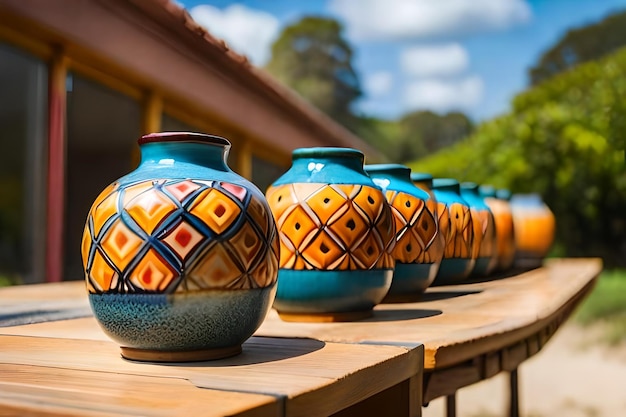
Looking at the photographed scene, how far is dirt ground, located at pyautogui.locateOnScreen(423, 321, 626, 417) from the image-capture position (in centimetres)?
618

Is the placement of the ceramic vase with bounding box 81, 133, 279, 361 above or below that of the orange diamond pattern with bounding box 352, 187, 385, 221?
below

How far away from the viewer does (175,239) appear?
0.82 meters

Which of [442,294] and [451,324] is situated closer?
[451,324]

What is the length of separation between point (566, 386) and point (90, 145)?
4776 mm

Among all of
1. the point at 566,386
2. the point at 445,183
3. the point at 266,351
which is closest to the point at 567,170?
the point at 566,386

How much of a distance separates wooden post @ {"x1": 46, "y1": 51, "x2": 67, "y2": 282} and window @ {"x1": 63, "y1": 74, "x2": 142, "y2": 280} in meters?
0.19

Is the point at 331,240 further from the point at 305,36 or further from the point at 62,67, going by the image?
the point at 305,36

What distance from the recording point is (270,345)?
0.98 metres

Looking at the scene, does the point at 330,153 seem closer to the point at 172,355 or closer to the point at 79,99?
the point at 172,355

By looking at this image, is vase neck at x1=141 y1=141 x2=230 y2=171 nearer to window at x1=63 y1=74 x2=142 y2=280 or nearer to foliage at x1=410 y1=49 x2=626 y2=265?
window at x1=63 y1=74 x2=142 y2=280

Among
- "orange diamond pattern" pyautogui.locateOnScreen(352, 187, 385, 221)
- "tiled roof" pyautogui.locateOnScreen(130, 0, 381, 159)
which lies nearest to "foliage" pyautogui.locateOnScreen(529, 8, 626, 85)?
"tiled roof" pyautogui.locateOnScreen(130, 0, 381, 159)

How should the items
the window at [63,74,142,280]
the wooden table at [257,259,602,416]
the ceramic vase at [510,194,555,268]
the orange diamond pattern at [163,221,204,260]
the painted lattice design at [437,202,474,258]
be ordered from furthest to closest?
1. the window at [63,74,142,280]
2. the ceramic vase at [510,194,555,268]
3. the painted lattice design at [437,202,474,258]
4. the wooden table at [257,259,602,416]
5. the orange diamond pattern at [163,221,204,260]

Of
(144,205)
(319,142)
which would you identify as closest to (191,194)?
(144,205)

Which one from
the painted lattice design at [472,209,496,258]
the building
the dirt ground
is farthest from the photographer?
the dirt ground
